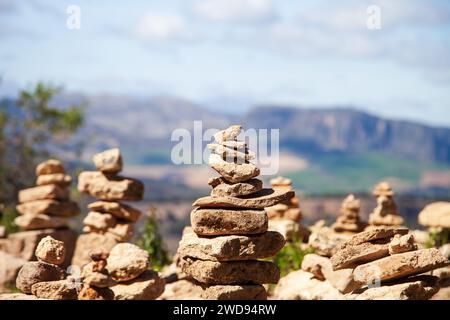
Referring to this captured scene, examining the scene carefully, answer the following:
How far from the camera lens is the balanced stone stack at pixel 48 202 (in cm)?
2746

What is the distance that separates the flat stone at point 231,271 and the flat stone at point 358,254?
1732mm

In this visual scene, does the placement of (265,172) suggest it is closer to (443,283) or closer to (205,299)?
(205,299)

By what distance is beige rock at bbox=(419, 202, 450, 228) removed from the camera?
2716 cm

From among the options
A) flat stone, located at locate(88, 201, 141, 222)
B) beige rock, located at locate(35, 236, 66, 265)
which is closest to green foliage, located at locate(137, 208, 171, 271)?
flat stone, located at locate(88, 201, 141, 222)

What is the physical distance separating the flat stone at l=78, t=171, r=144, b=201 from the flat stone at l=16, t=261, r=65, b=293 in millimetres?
6800

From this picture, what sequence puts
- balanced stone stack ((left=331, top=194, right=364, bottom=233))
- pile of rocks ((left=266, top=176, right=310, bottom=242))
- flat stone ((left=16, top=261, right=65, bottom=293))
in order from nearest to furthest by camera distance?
flat stone ((left=16, top=261, right=65, bottom=293))
pile of rocks ((left=266, top=176, right=310, bottom=242))
balanced stone stack ((left=331, top=194, right=364, bottom=233))

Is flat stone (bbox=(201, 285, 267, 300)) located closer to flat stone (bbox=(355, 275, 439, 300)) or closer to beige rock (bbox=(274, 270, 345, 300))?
flat stone (bbox=(355, 275, 439, 300))

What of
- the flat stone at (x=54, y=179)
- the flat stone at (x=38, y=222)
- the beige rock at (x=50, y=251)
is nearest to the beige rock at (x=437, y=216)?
the flat stone at (x=54, y=179)

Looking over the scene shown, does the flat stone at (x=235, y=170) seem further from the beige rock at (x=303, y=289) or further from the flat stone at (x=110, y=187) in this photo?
the flat stone at (x=110, y=187)

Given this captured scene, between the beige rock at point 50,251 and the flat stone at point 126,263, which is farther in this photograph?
the flat stone at point 126,263

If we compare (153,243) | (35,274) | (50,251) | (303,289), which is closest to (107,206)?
(153,243)

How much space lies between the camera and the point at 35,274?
1842cm

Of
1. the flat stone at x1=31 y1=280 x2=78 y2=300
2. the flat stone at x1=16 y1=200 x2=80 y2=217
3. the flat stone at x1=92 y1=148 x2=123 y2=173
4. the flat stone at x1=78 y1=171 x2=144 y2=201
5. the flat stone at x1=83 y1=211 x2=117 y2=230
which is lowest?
the flat stone at x1=31 y1=280 x2=78 y2=300
